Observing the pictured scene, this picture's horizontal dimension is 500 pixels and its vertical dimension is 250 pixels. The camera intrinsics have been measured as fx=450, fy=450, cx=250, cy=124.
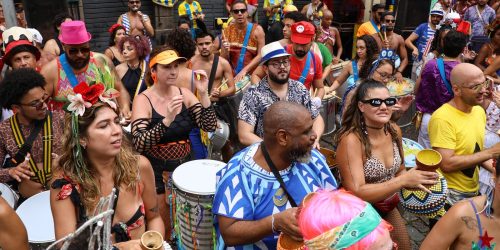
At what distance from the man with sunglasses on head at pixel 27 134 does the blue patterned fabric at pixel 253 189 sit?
1.80 meters

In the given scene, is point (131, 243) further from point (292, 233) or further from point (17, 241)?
point (292, 233)

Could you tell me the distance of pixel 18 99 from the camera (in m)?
3.60

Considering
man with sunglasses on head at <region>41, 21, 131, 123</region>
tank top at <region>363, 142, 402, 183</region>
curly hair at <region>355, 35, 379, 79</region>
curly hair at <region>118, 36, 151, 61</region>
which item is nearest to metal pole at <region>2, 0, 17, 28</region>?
man with sunglasses on head at <region>41, 21, 131, 123</region>

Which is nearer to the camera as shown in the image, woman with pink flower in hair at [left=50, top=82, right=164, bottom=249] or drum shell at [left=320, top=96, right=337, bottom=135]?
woman with pink flower in hair at [left=50, top=82, right=164, bottom=249]

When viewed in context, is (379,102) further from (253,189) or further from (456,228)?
(253,189)

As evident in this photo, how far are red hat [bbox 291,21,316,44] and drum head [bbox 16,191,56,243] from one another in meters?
3.31

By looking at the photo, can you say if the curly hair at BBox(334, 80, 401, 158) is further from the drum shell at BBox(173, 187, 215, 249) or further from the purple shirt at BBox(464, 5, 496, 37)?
the purple shirt at BBox(464, 5, 496, 37)

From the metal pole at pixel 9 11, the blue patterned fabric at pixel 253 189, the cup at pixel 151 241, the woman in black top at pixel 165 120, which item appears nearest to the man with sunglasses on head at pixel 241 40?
the metal pole at pixel 9 11

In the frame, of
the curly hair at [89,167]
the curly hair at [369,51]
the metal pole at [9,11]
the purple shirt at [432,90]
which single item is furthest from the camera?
the curly hair at [369,51]

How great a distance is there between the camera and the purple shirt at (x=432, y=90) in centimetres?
503

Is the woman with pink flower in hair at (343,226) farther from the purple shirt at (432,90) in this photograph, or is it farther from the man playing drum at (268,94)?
the purple shirt at (432,90)

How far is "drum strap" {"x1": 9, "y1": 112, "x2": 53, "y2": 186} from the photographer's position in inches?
143

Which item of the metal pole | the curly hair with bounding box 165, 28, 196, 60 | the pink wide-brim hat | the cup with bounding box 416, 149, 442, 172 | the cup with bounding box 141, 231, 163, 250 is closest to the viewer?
the cup with bounding box 141, 231, 163, 250

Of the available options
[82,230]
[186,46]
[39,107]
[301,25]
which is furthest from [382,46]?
[82,230]
